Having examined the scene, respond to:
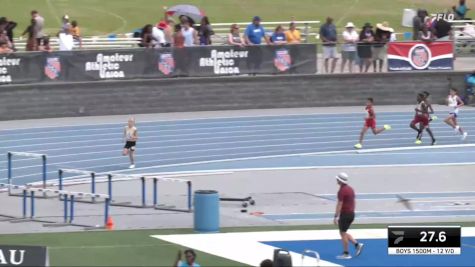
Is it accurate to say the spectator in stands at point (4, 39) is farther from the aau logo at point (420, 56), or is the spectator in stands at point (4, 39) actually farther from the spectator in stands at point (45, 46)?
the aau logo at point (420, 56)

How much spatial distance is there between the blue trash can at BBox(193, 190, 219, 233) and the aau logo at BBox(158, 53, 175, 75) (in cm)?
1437

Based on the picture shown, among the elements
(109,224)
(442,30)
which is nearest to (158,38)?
(442,30)

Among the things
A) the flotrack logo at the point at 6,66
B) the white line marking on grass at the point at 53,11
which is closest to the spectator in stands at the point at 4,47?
the flotrack logo at the point at 6,66

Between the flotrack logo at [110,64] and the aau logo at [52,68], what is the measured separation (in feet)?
3.19

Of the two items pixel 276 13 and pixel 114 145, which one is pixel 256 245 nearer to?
pixel 114 145

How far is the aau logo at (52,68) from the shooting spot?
1390 inches

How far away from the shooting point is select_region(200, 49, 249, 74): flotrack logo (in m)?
36.9

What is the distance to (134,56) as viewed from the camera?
36.2 metres

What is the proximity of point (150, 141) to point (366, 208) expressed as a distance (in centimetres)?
908

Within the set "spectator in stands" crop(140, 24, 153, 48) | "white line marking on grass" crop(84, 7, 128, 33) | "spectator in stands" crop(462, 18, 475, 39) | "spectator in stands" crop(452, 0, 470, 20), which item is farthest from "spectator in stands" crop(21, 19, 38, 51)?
"spectator in stands" crop(452, 0, 470, 20)

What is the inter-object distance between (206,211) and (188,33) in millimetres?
15356

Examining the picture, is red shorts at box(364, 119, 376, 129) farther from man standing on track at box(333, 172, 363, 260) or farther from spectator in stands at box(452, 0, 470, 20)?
spectator in stands at box(452, 0, 470, 20)

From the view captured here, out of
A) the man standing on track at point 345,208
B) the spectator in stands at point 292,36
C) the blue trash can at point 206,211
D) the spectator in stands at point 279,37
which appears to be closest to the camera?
the man standing on track at point 345,208

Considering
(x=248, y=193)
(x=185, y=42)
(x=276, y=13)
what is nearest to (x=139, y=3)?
(x=276, y=13)
